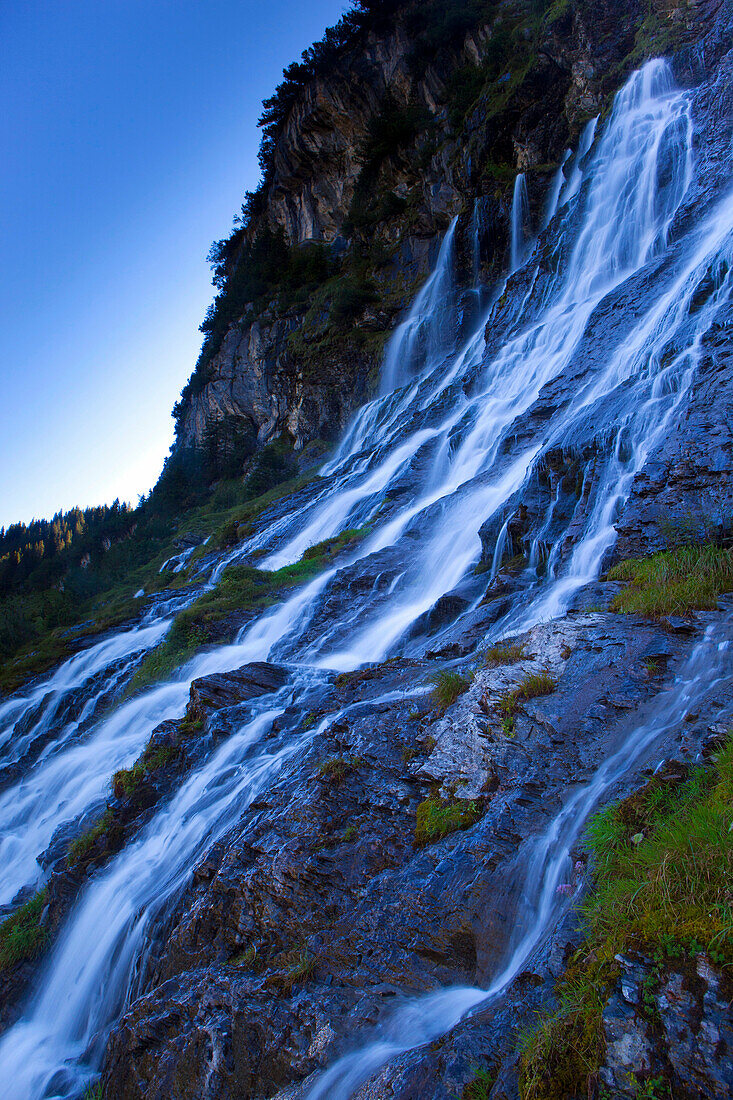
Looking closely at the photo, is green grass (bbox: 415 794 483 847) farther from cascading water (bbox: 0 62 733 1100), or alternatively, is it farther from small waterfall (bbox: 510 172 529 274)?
small waterfall (bbox: 510 172 529 274)

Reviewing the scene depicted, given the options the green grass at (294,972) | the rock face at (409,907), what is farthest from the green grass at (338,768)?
the green grass at (294,972)

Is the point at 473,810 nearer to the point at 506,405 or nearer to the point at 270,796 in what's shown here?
the point at 270,796

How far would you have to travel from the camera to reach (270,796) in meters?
Answer: 5.33

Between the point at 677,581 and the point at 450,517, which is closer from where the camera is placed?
the point at 677,581

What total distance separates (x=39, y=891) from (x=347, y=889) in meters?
5.20

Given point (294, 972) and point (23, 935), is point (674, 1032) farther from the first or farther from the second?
point (23, 935)

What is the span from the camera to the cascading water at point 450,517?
5.36 meters

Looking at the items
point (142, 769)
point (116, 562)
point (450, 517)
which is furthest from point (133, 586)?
point (142, 769)

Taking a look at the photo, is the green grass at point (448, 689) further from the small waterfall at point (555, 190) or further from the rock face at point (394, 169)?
the rock face at point (394, 169)

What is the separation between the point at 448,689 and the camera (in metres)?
5.33

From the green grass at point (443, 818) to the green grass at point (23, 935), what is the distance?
475 cm

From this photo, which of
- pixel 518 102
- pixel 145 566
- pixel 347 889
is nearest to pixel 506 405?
pixel 347 889

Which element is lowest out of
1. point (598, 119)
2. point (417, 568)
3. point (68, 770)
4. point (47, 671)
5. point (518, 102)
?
point (417, 568)

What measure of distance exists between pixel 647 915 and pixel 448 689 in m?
2.92
